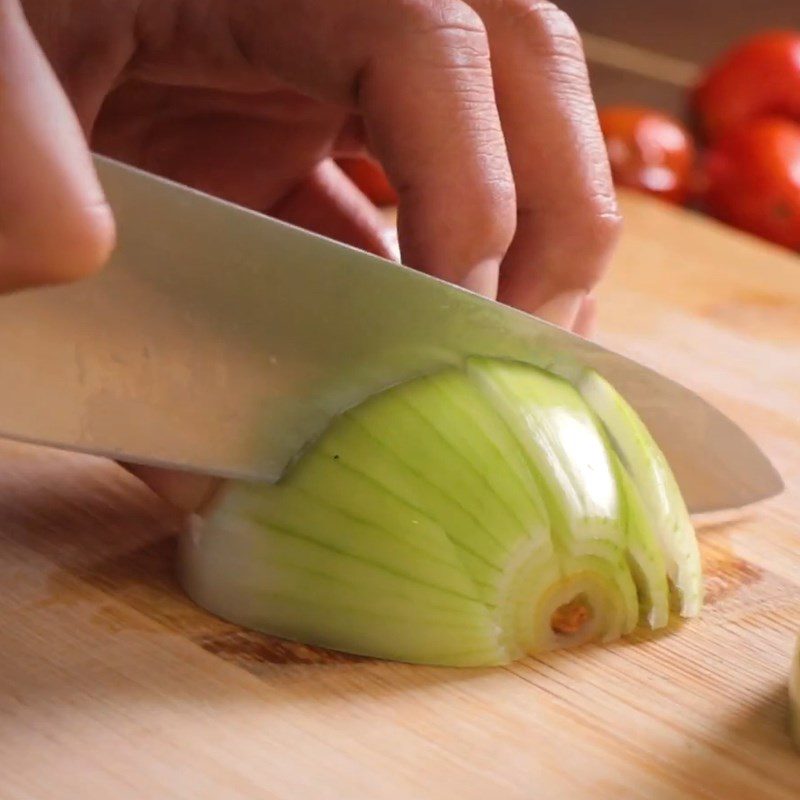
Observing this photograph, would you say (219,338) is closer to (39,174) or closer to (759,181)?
(39,174)

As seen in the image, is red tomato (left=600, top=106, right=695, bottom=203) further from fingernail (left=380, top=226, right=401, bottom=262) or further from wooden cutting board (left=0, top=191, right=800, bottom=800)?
wooden cutting board (left=0, top=191, right=800, bottom=800)

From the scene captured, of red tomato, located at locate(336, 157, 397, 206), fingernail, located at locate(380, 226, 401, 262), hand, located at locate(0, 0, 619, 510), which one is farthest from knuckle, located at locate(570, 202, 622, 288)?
red tomato, located at locate(336, 157, 397, 206)

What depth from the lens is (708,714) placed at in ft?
3.26

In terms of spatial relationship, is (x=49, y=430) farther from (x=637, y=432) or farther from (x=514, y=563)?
(x=637, y=432)

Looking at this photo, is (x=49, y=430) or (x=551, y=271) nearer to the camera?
(x=49, y=430)

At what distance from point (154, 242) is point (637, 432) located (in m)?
0.42

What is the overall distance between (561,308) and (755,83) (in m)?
1.58

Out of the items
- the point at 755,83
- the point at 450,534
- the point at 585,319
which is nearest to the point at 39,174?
the point at 450,534

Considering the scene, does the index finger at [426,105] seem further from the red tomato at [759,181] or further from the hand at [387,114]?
the red tomato at [759,181]

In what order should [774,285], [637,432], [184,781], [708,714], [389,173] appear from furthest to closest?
[774,285], [389,173], [637,432], [708,714], [184,781]

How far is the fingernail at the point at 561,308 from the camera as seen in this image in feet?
4.14

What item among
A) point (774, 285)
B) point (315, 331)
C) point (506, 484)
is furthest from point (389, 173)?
point (774, 285)

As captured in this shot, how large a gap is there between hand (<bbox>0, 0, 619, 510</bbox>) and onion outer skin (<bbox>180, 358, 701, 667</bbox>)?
0.16 m

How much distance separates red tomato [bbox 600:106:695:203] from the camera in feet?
7.86
